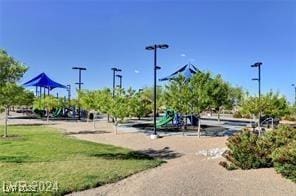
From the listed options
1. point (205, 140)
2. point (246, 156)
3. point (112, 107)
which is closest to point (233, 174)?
point (246, 156)

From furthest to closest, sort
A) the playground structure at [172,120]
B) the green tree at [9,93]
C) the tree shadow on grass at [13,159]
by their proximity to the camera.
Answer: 1. the playground structure at [172,120]
2. the green tree at [9,93]
3. the tree shadow on grass at [13,159]

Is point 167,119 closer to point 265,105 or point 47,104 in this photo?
point 265,105

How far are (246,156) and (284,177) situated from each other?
1.85 metres

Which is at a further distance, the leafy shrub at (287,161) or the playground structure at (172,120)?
the playground structure at (172,120)

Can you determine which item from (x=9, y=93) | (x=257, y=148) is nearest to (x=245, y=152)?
(x=257, y=148)

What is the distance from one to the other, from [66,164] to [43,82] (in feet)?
112

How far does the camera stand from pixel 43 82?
149 feet

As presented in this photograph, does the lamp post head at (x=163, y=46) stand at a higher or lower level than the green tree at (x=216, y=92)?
higher

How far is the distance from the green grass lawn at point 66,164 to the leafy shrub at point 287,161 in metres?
4.00

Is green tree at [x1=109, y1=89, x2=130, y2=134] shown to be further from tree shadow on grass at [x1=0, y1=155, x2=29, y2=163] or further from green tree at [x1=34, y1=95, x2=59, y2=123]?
green tree at [x1=34, y1=95, x2=59, y2=123]

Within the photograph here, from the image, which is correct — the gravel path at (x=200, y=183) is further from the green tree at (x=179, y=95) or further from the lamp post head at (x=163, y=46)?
the lamp post head at (x=163, y=46)

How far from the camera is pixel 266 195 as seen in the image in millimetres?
8156

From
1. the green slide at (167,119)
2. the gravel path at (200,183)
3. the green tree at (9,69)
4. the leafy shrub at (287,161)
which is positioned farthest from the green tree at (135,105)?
the leafy shrub at (287,161)

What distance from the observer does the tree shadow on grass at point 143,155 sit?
48.4 feet
